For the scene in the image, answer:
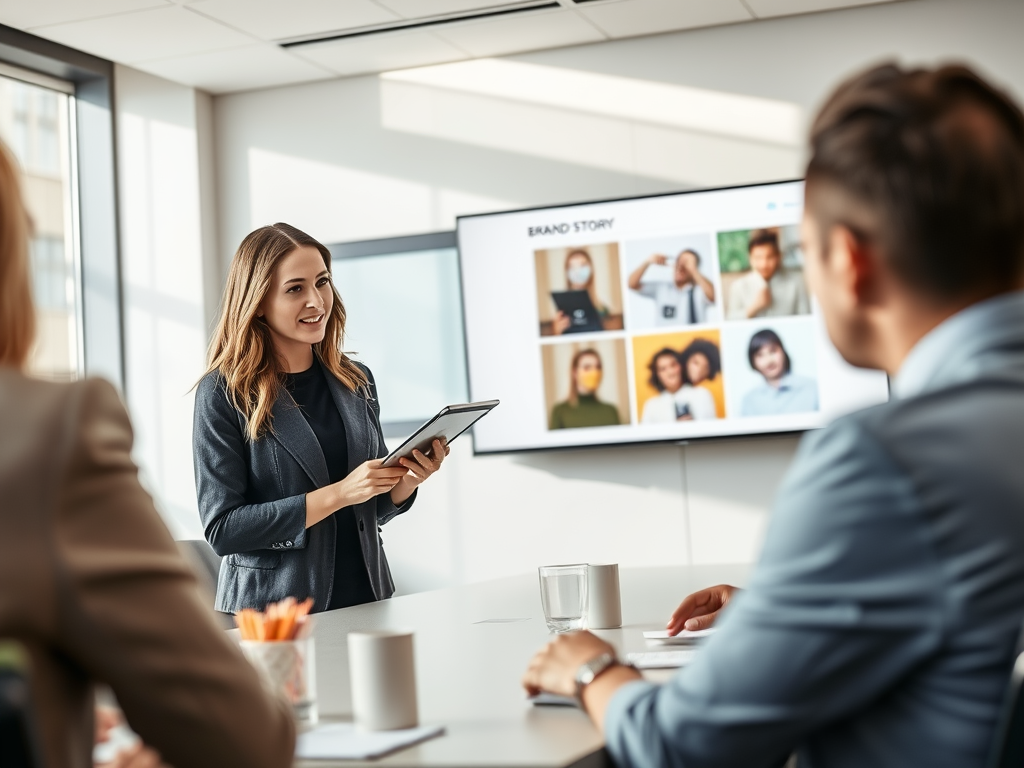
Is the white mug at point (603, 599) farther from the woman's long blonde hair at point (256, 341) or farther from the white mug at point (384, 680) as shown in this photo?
the woman's long blonde hair at point (256, 341)

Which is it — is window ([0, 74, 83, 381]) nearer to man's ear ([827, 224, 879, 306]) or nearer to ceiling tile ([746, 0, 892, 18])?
ceiling tile ([746, 0, 892, 18])

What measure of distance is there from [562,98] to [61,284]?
7.82ft

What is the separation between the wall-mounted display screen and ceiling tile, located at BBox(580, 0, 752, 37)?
0.70 meters

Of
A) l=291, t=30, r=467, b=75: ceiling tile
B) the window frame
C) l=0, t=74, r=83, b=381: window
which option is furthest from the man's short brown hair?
the window frame

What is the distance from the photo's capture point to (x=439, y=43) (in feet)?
15.7

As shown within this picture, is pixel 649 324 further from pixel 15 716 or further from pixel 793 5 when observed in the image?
pixel 15 716

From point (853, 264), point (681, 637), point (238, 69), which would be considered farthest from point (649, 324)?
point (853, 264)

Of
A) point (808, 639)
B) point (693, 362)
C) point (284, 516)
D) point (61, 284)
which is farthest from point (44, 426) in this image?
point (61, 284)

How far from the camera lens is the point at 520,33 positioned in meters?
4.71

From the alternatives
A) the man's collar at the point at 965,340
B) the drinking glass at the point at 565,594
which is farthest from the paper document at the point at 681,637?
the man's collar at the point at 965,340

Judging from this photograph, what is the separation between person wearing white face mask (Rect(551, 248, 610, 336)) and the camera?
4.72m

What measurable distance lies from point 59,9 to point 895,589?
4.23 meters

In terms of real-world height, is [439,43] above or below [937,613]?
above

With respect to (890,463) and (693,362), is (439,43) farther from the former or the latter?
(890,463)
